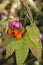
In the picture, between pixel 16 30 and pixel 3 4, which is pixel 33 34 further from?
pixel 3 4

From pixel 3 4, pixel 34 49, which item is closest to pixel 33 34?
pixel 34 49

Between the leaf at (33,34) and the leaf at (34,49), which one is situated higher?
the leaf at (33,34)

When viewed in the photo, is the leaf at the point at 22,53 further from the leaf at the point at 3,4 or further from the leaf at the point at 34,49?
the leaf at the point at 3,4

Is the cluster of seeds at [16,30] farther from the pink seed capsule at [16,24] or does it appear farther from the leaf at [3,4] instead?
the leaf at [3,4]

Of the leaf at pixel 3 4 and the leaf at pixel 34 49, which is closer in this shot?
the leaf at pixel 34 49

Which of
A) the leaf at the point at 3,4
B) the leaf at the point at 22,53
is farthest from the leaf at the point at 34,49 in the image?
the leaf at the point at 3,4

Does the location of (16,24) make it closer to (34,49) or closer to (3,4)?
(34,49)

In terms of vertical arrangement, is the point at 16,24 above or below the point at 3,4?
above

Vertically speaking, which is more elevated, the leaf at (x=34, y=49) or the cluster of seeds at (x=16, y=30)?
the cluster of seeds at (x=16, y=30)

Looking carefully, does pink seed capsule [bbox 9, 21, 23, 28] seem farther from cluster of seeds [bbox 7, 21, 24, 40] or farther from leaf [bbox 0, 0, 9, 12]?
leaf [bbox 0, 0, 9, 12]

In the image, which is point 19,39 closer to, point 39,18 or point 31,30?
point 31,30

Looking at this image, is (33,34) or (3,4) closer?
(33,34)

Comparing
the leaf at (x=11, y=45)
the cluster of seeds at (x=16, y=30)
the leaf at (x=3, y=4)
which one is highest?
the cluster of seeds at (x=16, y=30)
